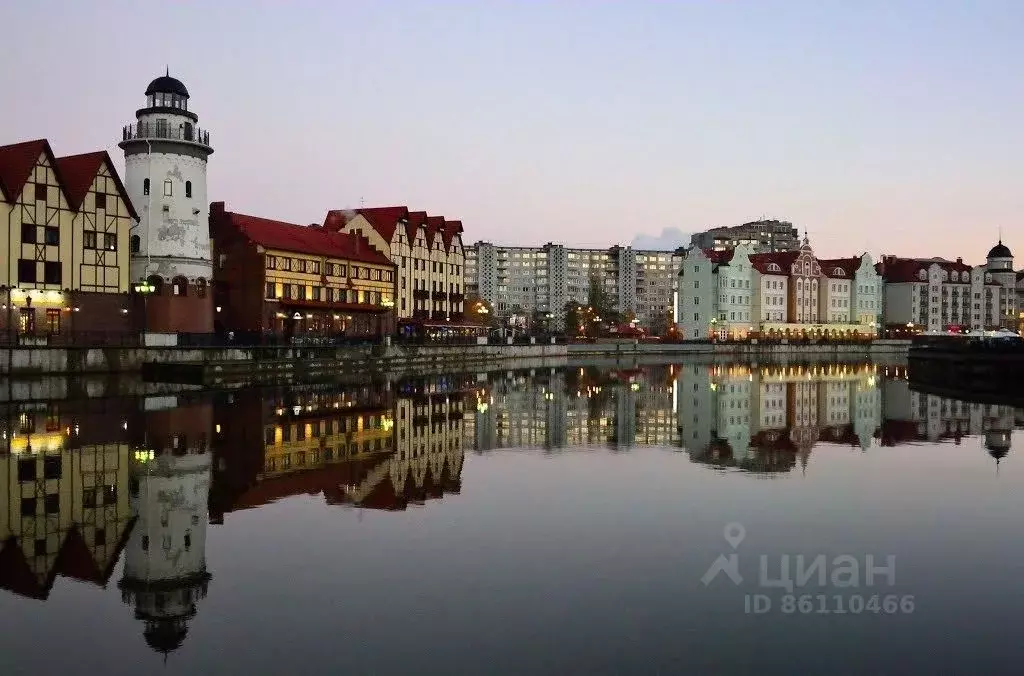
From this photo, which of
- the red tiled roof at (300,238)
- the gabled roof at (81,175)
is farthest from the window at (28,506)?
the red tiled roof at (300,238)

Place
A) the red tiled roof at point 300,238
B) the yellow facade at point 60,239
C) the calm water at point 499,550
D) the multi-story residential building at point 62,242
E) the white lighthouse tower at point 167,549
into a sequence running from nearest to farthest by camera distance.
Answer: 1. the calm water at point 499,550
2. the white lighthouse tower at point 167,549
3. the multi-story residential building at point 62,242
4. the yellow facade at point 60,239
5. the red tiled roof at point 300,238

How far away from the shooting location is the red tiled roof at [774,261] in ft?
492

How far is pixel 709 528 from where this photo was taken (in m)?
16.1

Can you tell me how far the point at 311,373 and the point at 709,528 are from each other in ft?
165

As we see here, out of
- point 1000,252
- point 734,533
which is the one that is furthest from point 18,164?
point 1000,252

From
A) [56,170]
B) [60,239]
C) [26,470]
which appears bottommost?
[26,470]

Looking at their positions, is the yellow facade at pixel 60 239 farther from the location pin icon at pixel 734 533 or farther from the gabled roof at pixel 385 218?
the location pin icon at pixel 734 533

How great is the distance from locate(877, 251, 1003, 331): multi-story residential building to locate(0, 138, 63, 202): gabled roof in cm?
15526

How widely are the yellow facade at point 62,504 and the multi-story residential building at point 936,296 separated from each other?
168 metres

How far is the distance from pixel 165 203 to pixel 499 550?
53443 millimetres

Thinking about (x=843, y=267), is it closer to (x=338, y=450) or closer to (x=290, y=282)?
(x=290, y=282)

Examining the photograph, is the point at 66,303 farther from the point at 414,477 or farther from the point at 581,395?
the point at 414,477

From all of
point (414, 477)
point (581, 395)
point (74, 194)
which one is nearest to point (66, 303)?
point (74, 194)

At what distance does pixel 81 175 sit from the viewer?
56.8 m
